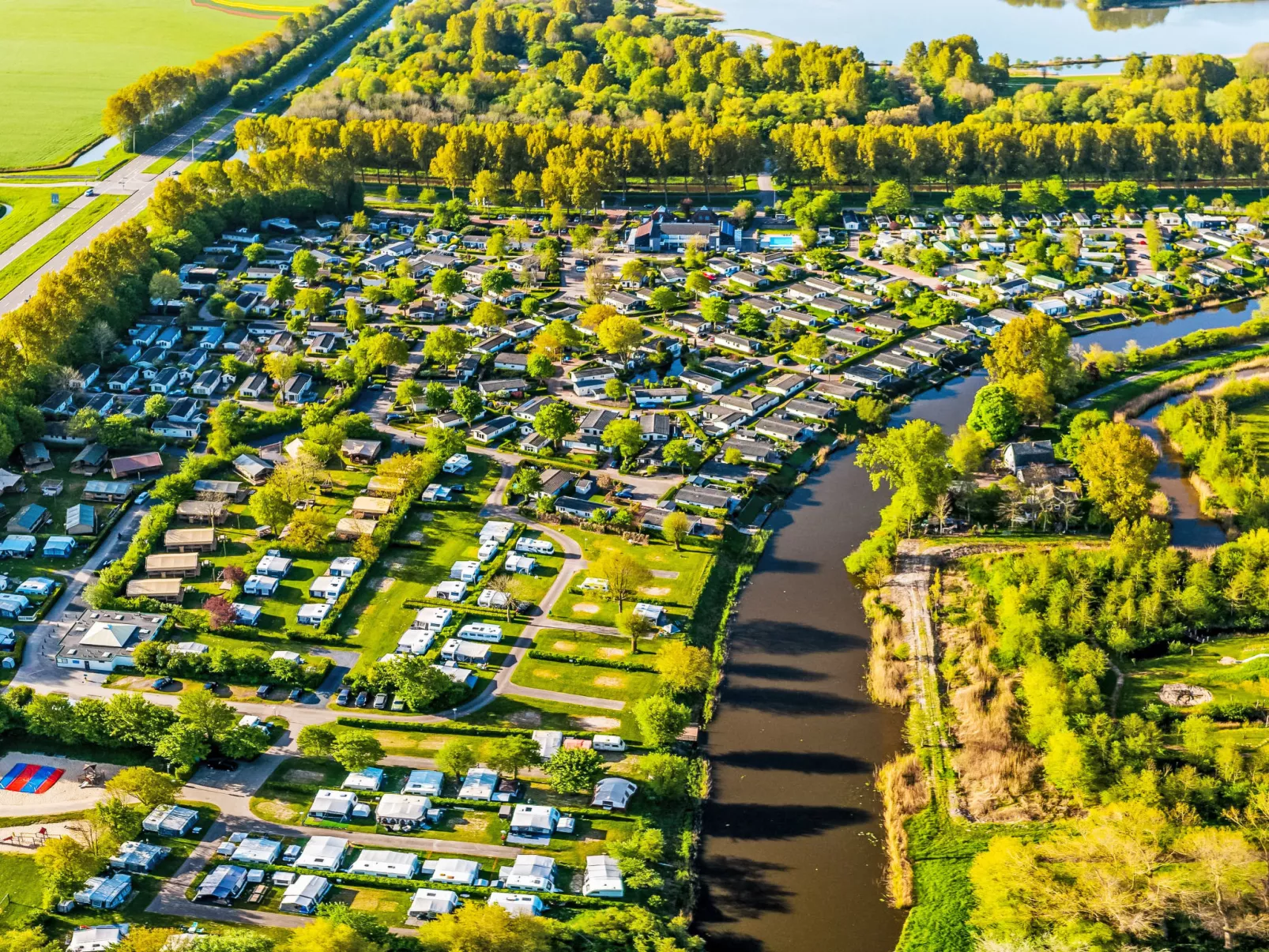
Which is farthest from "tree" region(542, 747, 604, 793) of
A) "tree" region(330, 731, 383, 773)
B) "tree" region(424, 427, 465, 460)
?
"tree" region(424, 427, 465, 460)

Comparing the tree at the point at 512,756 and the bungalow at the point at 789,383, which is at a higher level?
the bungalow at the point at 789,383

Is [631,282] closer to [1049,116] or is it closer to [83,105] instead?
[1049,116]

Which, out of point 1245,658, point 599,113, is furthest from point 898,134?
point 1245,658

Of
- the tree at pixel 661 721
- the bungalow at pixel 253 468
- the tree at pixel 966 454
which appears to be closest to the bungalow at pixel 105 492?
the bungalow at pixel 253 468

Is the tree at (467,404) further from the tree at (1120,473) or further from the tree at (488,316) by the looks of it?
the tree at (1120,473)

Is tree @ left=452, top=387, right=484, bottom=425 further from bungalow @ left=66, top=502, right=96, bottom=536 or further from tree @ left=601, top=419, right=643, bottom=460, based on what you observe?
bungalow @ left=66, top=502, right=96, bottom=536

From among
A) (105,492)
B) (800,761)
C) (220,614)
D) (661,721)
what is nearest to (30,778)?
(220,614)
